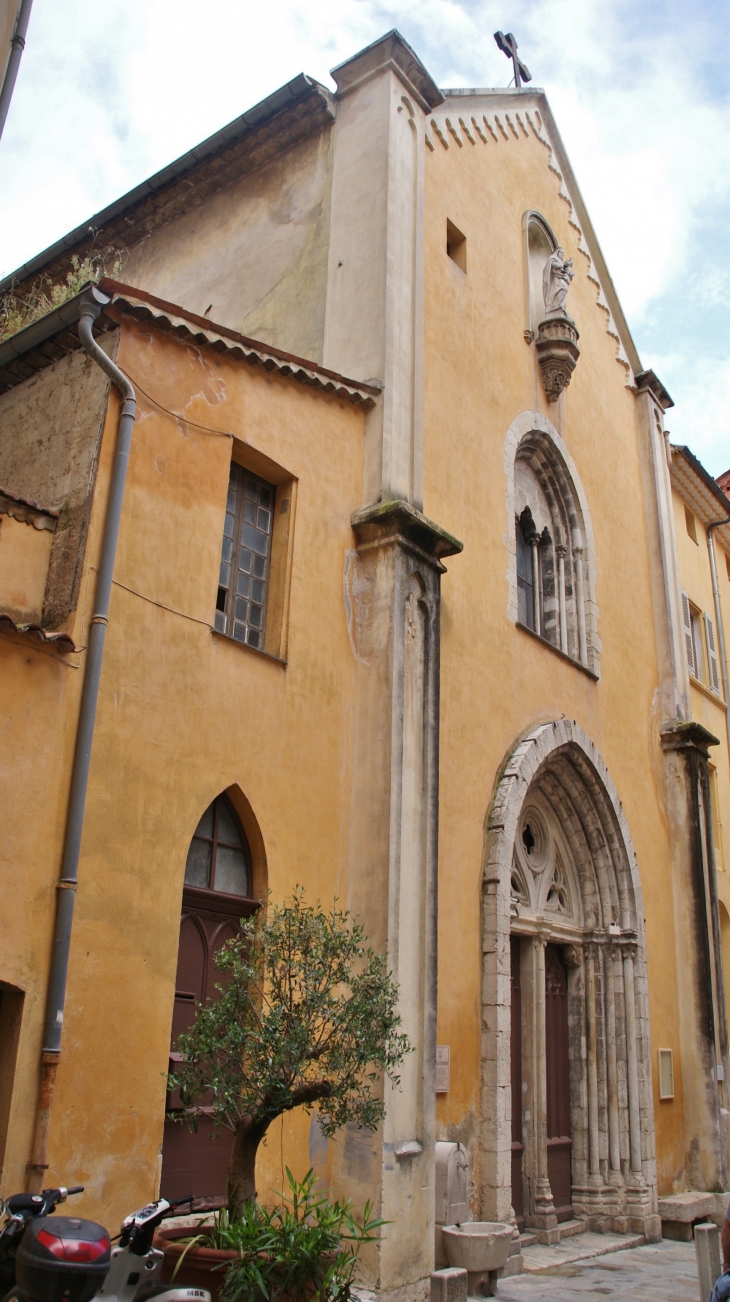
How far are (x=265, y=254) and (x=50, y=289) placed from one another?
4.17 metres

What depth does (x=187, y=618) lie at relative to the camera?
7.18m

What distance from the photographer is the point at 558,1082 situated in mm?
11375

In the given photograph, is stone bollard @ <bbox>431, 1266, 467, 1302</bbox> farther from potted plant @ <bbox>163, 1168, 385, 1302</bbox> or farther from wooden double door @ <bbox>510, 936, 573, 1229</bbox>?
wooden double door @ <bbox>510, 936, 573, 1229</bbox>

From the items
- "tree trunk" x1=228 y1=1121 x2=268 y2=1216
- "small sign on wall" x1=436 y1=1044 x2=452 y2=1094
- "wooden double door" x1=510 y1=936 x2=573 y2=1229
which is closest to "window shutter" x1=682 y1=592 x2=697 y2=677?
"wooden double door" x1=510 y1=936 x2=573 y2=1229

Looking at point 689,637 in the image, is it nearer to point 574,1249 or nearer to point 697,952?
point 697,952

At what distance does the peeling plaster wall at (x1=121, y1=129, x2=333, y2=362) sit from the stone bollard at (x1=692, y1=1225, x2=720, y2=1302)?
25.3ft

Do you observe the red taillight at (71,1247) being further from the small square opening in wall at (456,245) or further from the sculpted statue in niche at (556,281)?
the sculpted statue in niche at (556,281)

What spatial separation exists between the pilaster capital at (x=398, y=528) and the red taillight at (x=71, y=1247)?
19.5ft

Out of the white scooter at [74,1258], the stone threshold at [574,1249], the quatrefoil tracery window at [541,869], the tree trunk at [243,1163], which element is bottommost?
the stone threshold at [574,1249]

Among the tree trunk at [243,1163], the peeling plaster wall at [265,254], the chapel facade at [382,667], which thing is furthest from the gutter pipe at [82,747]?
the peeling plaster wall at [265,254]

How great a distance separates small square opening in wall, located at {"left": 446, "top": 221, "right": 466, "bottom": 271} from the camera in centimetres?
1169

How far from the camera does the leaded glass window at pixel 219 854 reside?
7.17 m

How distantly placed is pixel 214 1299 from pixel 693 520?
16039 millimetres

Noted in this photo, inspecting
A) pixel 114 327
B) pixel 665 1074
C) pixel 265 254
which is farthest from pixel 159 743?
pixel 665 1074
